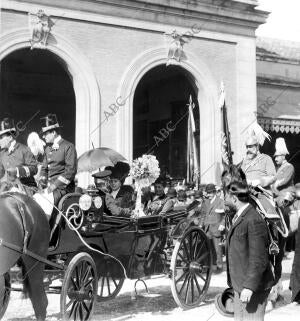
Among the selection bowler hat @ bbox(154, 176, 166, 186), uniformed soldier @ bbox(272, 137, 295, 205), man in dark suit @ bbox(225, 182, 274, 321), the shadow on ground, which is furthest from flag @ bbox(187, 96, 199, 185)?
man in dark suit @ bbox(225, 182, 274, 321)

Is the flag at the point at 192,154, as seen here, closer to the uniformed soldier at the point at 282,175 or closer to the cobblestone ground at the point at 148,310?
the uniformed soldier at the point at 282,175

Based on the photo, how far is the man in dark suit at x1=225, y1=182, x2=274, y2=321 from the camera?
468 centimetres

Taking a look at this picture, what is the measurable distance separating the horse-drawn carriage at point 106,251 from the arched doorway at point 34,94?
43.9ft

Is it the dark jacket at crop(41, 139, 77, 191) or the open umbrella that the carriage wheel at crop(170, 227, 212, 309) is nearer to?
the dark jacket at crop(41, 139, 77, 191)

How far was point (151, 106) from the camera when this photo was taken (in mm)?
21297

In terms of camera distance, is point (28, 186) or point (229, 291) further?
point (28, 186)

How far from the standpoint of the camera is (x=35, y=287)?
627 cm

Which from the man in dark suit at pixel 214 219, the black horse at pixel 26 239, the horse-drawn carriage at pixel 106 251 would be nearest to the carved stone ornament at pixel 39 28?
the man in dark suit at pixel 214 219

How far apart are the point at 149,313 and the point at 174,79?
43.4 ft

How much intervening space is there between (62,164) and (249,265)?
3.85 meters

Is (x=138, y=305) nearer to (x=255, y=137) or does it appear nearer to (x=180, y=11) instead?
(x=255, y=137)

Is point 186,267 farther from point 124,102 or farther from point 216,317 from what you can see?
point 124,102

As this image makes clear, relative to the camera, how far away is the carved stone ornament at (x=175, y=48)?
15789 mm

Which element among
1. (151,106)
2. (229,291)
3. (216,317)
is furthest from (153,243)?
(151,106)
